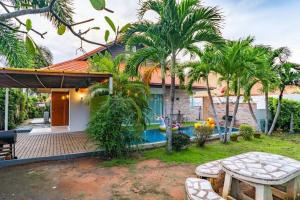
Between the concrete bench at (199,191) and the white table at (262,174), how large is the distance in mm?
645

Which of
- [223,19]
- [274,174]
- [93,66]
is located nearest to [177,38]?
[223,19]

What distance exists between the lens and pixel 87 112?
559 inches

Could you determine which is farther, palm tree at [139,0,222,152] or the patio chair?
palm tree at [139,0,222,152]

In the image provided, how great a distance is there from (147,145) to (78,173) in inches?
146

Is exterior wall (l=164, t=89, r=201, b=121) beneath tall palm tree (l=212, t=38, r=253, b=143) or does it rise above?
beneath

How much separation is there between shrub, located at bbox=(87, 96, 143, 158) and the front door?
30.1ft

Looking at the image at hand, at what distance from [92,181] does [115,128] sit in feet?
7.36

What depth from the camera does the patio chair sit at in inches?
202

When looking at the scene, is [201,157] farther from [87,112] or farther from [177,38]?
[87,112]

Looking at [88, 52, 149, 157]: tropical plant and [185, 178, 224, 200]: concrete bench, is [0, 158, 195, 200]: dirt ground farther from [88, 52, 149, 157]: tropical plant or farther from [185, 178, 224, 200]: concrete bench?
[88, 52, 149, 157]: tropical plant

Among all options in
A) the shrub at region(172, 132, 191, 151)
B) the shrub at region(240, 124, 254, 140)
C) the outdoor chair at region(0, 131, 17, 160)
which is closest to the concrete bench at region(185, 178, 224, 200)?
the shrub at region(172, 132, 191, 151)

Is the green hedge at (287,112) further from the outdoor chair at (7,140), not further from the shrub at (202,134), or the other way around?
the outdoor chair at (7,140)

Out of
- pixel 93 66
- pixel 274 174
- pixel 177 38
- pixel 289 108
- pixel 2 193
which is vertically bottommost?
pixel 2 193

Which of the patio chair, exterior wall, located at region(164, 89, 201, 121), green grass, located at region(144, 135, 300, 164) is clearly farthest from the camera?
exterior wall, located at region(164, 89, 201, 121)
